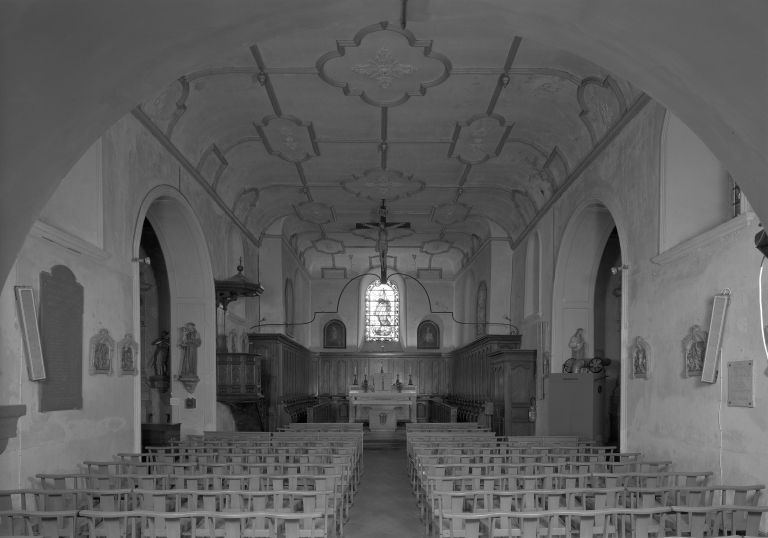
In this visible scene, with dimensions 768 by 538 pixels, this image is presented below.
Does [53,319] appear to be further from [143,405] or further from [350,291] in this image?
[350,291]

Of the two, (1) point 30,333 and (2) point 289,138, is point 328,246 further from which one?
(1) point 30,333

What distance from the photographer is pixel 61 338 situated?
8.62m

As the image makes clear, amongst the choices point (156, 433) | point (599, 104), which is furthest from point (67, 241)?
point (599, 104)

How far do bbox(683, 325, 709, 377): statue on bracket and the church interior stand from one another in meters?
0.05

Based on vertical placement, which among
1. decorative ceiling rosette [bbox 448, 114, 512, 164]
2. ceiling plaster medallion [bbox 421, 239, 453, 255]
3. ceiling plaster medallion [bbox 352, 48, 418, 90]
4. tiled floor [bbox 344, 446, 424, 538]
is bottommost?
tiled floor [bbox 344, 446, 424, 538]

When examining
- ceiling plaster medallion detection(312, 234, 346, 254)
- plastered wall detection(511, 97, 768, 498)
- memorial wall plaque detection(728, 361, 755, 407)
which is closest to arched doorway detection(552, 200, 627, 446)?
plastered wall detection(511, 97, 768, 498)

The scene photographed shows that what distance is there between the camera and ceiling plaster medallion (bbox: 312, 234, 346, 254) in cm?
2784

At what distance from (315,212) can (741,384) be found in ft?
53.9

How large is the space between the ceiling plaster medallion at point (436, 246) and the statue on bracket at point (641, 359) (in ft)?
54.9

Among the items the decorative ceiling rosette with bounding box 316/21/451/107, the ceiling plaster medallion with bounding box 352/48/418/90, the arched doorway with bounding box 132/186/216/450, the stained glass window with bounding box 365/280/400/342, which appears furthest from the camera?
the stained glass window with bounding box 365/280/400/342

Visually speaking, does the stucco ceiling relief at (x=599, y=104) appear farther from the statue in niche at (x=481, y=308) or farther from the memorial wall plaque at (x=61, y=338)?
the statue in niche at (x=481, y=308)

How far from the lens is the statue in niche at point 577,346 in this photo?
614 inches

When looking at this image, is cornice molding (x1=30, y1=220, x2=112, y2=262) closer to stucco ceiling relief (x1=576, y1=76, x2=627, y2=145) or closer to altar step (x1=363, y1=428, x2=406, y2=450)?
stucco ceiling relief (x1=576, y1=76, x2=627, y2=145)

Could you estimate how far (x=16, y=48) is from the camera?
3.11 metres
